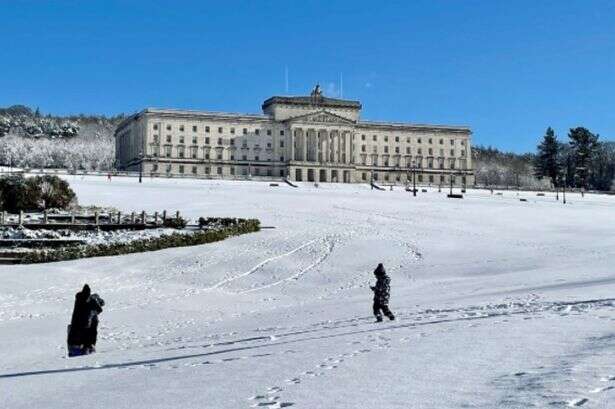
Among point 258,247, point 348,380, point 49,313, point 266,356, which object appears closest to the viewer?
point 348,380

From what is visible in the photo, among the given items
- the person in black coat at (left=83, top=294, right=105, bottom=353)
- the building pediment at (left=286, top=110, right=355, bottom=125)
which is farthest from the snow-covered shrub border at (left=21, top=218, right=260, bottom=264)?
the building pediment at (left=286, top=110, right=355, bottom=125)

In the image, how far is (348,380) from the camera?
31.1 feet

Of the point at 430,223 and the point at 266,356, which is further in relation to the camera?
the point at 430,223

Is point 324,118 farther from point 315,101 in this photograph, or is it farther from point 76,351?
point 76,351

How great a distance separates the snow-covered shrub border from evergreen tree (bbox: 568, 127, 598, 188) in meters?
120

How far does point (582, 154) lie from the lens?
149500mm

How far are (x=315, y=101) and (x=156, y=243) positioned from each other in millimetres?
124584

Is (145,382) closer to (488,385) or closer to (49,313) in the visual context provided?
(488,385)

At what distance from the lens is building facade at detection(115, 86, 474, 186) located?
149 meters

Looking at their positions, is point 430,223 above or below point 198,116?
below

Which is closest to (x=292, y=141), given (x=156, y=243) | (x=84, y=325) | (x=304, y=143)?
(x=304, y=143)

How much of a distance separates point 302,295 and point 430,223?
29.2 m

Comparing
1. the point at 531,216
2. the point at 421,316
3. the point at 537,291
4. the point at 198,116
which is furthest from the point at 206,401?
the point at 198,116

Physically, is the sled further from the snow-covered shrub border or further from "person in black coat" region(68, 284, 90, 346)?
the snow-covered shrub border
